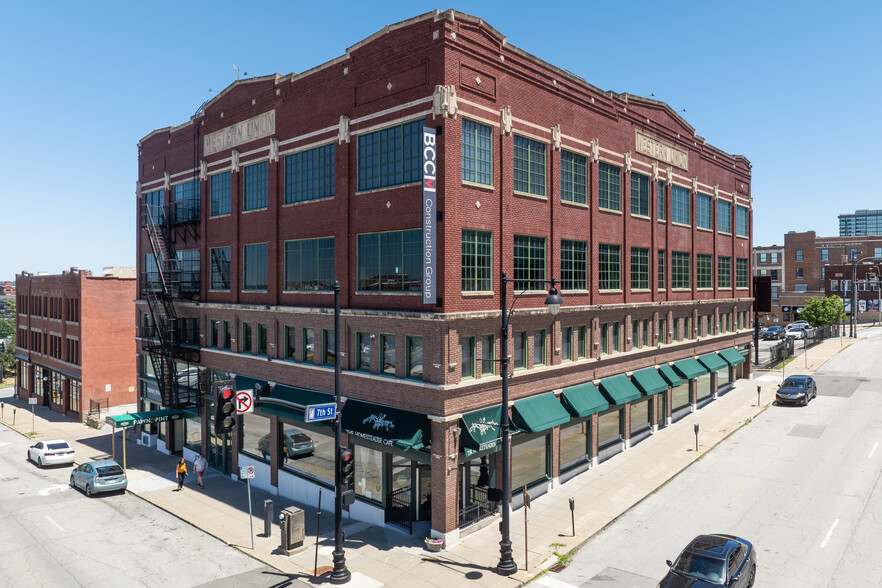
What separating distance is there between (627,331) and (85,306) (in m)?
43.6

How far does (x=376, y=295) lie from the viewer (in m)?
23.2

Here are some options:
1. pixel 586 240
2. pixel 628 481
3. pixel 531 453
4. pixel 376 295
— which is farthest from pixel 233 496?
pixel 586 240

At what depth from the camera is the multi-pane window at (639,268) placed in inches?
1280

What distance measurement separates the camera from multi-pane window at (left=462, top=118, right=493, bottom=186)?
2173cm

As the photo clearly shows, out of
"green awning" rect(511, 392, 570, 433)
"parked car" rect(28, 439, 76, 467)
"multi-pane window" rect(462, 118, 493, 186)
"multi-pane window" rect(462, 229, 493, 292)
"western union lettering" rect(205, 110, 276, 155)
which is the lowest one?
"parked car" rect(28, 439, 76, 467)

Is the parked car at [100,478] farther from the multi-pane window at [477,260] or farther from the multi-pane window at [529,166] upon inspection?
the multi-pane window at [529,166]

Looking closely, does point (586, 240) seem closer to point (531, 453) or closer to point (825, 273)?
point (531, 453)

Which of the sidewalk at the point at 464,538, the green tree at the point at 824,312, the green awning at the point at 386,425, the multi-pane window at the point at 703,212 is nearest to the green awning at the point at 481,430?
the green awning at the point at 386,425

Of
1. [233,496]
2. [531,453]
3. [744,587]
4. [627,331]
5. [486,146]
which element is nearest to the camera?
[744,587]

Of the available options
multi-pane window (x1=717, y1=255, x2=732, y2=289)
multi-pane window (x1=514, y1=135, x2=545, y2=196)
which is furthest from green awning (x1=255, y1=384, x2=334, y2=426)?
multi-pane window (x1=717, y1=255, x2=732, y2=289)

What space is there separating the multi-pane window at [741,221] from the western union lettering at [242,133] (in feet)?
122

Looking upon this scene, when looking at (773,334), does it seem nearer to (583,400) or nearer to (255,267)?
(583,400)

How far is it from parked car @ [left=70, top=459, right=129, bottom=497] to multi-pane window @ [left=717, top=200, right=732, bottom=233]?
4288 cm

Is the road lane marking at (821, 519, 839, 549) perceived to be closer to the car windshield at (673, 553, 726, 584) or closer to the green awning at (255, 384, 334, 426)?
the car windshield at (673, 553, 726, 584)
